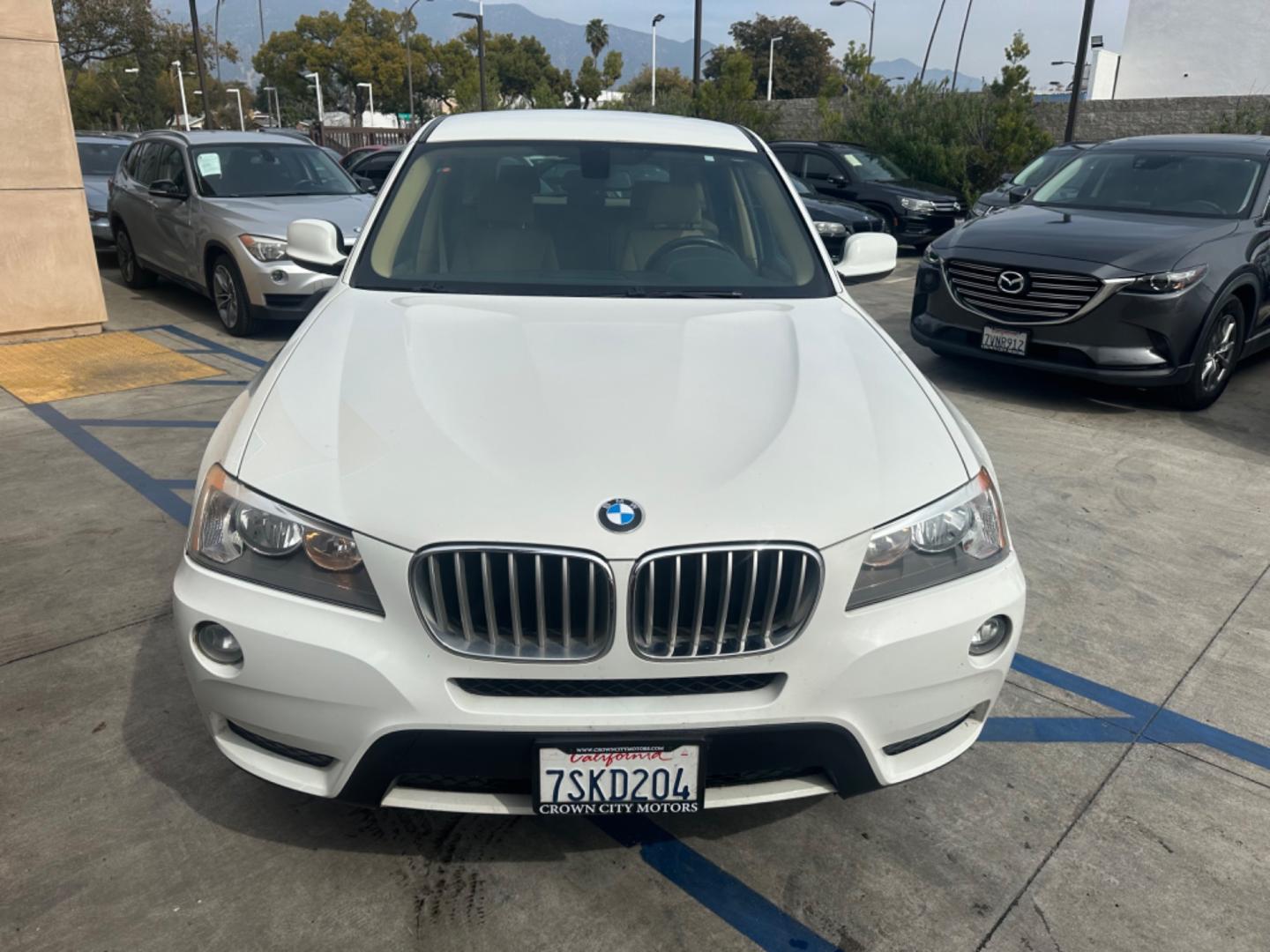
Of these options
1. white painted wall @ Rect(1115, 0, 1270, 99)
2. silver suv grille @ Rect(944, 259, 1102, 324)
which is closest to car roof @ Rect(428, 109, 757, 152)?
silver suv grille @ Rect(944, 259, 1102, 324)

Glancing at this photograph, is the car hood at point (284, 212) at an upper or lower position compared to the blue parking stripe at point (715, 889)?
upper

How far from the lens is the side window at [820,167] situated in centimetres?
1497

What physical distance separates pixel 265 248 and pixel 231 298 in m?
0.78

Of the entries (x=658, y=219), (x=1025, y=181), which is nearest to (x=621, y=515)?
(x=658, y=219)

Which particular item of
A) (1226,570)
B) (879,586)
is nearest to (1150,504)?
(1226,570)

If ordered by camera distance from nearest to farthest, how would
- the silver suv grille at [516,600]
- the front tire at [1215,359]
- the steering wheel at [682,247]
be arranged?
the silver suv grille at [516,600] → the steering wheel at [682,247] → the front tire at [1215,359]

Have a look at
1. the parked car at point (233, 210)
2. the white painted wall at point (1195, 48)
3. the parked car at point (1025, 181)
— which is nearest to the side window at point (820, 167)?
the parked car at point (1025, 181)

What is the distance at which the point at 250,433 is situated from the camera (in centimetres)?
242

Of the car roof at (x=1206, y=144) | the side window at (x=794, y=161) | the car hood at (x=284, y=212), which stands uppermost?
the car roof at (x=1206, y=144)

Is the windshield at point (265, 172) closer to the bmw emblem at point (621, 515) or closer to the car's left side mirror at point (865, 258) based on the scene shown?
the car's left side mirror at point (865, 258)

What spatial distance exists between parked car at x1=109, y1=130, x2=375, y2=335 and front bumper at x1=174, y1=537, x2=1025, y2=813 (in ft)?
20.2

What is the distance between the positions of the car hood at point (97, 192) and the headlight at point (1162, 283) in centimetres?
1112

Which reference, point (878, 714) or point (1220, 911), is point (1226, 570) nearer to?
point (1220, 911)

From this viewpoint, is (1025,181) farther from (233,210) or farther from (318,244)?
(318,244)
